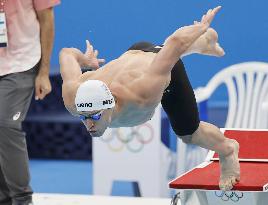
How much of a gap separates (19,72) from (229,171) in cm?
122

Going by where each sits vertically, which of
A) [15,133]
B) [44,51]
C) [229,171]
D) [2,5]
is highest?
[2,5]

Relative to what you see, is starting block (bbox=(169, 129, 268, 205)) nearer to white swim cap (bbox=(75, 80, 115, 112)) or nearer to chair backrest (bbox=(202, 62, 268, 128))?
white swim cap (bbox=(75, 80, 115, 112))

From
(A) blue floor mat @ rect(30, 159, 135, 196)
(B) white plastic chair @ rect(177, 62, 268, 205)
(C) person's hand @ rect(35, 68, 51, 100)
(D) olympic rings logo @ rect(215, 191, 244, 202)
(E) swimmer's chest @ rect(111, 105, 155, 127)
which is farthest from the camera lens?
(A) blue floor mat @ rect(30, 159, 135, 196)

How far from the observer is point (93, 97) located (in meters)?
3.42

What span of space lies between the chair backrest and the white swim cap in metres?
2.43

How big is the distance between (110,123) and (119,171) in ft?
6.90

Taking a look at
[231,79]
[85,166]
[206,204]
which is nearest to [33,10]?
[206,204]

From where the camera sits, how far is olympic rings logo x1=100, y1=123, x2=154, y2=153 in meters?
5.51

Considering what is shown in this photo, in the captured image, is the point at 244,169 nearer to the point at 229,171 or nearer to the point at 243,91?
the point at 229,171

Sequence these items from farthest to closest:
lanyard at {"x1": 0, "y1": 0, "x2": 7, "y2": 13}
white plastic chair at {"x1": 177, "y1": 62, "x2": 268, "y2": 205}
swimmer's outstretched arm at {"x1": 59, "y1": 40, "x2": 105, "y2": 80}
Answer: white plastic chair at {"x1": 177, "y1": 62, "x2": 268, "y2": 205} → lanyard at {"x1": 0, "y1": 0, "x2": 7, "y2": 13} → swimmer's outstretched arm at {"x1": 59, "y1": 40, "x2": 105, "y2": 80}

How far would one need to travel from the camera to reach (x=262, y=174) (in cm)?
425

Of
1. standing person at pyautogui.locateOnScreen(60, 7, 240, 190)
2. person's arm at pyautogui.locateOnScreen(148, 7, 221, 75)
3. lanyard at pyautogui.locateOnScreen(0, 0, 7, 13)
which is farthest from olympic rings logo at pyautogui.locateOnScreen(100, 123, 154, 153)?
person's arm at pyautogui.locateOnScreen(148, 7, 221, 75)

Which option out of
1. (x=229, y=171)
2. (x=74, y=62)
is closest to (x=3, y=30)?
(x=74, y=62)

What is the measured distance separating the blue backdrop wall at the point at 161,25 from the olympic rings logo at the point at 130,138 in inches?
39.5
